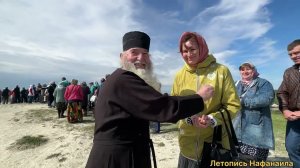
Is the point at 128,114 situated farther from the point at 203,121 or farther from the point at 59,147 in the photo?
the point at 59,147

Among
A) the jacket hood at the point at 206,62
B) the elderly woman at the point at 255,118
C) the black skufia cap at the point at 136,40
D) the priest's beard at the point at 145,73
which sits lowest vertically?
the elderly woman at the point at 255,118

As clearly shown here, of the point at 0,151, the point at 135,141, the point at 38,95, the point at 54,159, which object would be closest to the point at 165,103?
the point at 135,141

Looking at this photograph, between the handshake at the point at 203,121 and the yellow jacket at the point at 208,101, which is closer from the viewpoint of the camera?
the handshake at the point at 203,121

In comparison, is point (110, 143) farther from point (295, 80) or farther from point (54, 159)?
point (54, 159)

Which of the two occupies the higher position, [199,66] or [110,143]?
[199,66]

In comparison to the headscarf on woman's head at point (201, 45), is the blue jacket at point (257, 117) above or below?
below

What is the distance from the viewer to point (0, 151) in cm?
1005

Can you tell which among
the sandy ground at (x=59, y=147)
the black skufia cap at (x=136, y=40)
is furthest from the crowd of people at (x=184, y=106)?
the sandy ground at (x=59, y=147)

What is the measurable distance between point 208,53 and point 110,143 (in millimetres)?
1531

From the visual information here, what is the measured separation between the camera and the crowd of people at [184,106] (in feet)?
7.57

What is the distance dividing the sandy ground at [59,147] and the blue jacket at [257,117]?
256cm

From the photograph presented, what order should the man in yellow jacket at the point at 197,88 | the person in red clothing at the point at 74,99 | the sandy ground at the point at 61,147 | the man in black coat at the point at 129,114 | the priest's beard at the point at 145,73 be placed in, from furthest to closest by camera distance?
the person in red clothing at the point at 74,99 → the sandy ground at the point at 61,147 → the man in yellow jacket at the point at 197,88 → the priest's beard at the point at 145,73 → the man in black coat at the point at 129,114

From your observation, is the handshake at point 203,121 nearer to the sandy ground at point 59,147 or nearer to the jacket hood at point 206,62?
the jacket hood at point 206,62

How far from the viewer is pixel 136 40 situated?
265 centimetres
